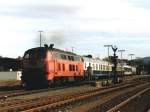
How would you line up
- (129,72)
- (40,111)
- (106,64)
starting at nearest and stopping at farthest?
(40,111), (106,64), (129,72)

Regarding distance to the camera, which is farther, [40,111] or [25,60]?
[25,60]

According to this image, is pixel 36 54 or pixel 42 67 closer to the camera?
pixel 42 67

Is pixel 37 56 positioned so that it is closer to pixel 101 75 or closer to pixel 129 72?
pixel 101 75

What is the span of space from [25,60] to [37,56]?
115 centimetres

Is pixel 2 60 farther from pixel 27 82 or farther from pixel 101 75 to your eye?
pixel 27 82

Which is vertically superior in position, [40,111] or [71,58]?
[71,58]

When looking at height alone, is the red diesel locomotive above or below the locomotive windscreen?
below

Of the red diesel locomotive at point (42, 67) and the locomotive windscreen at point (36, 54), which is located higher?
the locomotive windscreen at point (36, 54)

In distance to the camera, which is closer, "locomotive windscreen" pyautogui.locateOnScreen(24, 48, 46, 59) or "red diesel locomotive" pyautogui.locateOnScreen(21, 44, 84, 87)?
"red diesel locomotive" pyautogui.locateOnScreen(21, 44, 84, 87)

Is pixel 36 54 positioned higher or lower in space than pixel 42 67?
higher

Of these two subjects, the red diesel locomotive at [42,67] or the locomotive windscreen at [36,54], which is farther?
the locomotive windscreen at [36,54]

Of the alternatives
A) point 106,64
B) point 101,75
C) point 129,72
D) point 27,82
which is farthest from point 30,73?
point 129,72

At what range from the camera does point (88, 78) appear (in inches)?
2255

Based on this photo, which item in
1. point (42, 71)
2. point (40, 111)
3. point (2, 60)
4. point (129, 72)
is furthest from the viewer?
point (129, 72)
